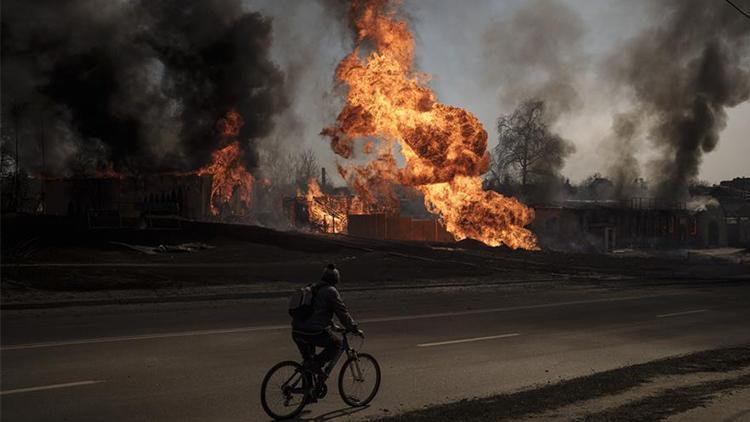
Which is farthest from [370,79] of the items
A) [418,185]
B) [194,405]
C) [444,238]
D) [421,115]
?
[194,405]

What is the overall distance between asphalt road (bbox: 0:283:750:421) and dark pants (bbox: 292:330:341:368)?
1.95 feet

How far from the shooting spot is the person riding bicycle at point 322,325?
23.7ft

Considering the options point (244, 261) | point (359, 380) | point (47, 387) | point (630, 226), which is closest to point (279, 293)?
Answer: point (244, 261)

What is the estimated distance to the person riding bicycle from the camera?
285 inches

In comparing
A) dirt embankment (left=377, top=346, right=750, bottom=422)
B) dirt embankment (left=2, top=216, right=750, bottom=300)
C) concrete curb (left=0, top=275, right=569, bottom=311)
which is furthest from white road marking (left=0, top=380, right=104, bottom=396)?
dirt embankment (left=2, top=216, right=750, bottom=300)

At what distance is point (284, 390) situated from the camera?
285 inches

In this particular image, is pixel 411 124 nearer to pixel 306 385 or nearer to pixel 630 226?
pixel 630 226

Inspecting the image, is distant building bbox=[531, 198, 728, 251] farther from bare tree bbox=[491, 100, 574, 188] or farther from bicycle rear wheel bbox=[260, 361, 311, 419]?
bicycle rear wheel bbox=[260, 361, 311, 419]

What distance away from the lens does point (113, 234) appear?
3269 cm

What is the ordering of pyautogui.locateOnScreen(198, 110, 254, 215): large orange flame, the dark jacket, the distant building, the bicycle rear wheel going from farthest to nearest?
the distant building
pyautogui.locateOnScreen(198, 110, 254, 215): large orange flame
the dark jacket
the bicycle rear wheel

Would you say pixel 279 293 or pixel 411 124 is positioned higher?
pixel 411 124

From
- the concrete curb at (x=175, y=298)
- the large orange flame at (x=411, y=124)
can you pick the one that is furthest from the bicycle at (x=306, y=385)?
the large orange flame at (x=411, y=124)

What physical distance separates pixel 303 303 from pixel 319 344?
1.61 ft

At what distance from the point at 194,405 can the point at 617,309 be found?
536 inches
